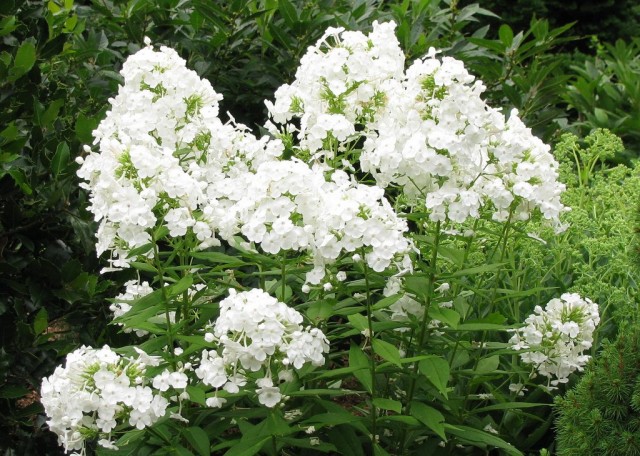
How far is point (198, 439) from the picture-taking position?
281cm

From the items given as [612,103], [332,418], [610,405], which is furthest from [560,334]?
[612,103]

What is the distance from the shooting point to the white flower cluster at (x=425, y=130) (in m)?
2.58

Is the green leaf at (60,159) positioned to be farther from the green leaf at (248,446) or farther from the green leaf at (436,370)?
the green leaf at (436,370)

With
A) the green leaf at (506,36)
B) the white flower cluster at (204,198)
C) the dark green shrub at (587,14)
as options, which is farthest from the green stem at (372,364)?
the dark green shrub at (587,14)

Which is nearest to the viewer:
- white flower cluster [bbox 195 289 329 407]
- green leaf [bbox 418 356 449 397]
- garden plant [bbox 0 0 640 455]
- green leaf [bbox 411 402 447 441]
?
white flower cluster [bbox 195 289 329 407]

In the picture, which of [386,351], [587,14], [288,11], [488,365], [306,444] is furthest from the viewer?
[587,14]

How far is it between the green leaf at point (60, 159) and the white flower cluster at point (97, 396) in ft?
3.46

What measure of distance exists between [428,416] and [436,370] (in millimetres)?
224

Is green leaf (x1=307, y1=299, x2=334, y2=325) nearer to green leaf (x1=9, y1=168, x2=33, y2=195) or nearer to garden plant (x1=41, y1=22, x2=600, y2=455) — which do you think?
garden plant (x1=41, y1=22, x2=600, y2=455)

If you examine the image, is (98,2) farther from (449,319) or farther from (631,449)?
(631,449)

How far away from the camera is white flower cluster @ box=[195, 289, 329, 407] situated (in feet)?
8.09

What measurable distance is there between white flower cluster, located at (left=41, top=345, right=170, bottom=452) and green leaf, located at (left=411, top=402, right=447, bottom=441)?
2.78ft

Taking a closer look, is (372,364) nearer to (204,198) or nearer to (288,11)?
(204,198)

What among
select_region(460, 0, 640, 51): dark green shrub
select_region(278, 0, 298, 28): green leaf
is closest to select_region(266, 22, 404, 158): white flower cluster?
select_region(278, 0, 298, 28): green leaf
